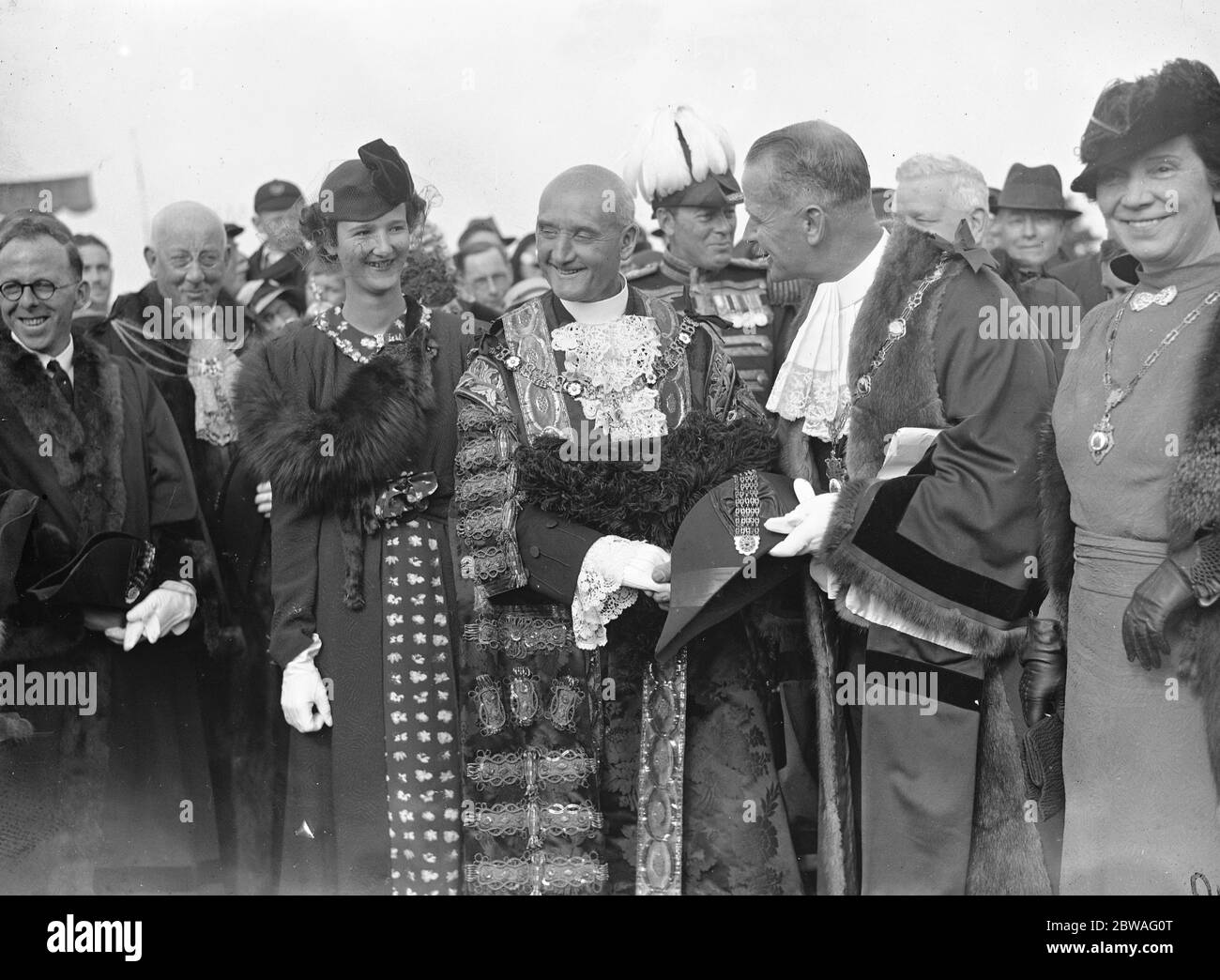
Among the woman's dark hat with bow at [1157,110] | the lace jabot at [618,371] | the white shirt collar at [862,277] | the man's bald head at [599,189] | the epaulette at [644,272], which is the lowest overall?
the lace jabot at [618,371]

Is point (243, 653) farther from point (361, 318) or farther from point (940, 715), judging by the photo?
point (940, 715)

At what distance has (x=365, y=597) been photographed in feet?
14.9

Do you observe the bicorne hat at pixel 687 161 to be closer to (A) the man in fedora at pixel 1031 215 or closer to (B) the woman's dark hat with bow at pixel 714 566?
(A) the man in fedora at pixel 1031 215

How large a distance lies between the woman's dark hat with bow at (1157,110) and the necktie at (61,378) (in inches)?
130

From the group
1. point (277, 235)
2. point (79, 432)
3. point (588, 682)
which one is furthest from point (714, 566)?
point (277, 235)

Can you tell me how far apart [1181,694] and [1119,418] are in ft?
2.28

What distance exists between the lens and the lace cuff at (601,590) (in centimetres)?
416

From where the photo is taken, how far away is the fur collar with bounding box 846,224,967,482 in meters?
4.12

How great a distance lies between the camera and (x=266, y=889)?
4.93m

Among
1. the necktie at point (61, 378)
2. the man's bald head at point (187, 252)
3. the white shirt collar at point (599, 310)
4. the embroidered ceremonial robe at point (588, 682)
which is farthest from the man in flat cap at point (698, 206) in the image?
the necktie at point (61, 378)

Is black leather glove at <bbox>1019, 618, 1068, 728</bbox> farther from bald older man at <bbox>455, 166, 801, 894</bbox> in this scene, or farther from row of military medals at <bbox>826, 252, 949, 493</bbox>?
bald older man at <bbox>455, 166, 801, 894</bbox>

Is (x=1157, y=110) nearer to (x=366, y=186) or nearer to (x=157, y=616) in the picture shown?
(x=366, y=186)

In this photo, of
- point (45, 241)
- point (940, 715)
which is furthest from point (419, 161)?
point (940, 715)

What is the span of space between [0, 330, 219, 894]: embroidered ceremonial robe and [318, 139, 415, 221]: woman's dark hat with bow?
42.5 inches
